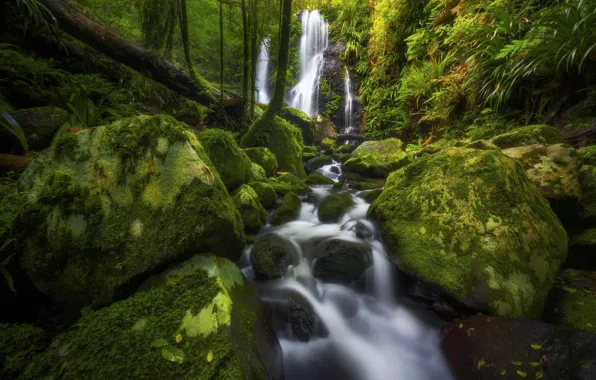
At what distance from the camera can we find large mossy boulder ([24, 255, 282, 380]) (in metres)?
1.45

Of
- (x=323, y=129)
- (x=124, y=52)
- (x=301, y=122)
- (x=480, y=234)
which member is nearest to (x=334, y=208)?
(x=480, y=234)

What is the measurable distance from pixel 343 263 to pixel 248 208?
65.2 inches

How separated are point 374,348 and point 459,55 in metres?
7.79

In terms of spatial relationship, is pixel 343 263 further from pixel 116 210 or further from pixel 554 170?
pixel 554 170

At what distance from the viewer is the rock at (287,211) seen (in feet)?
13.9

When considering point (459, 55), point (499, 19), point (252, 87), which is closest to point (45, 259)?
point (252, 87)

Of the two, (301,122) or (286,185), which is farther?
(301,122)

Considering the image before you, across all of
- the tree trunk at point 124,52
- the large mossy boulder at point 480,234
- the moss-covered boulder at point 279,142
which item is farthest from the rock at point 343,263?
the tree trunk at point 124,52

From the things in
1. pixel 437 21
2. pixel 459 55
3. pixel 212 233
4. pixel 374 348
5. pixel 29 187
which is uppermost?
pixel 437 21

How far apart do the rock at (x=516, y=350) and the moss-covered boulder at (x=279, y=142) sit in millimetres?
5497

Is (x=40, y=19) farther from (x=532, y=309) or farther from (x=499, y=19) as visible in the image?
(x=499, y=19)

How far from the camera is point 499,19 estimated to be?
5633mm

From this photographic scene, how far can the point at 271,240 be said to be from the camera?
3.45 metres

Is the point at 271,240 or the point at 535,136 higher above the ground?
the point at 535,136
